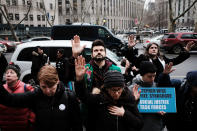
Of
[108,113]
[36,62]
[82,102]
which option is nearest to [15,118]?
[82,102]

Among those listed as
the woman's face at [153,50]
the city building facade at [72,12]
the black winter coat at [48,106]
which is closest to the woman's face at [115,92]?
the black winter coat at [48,106]

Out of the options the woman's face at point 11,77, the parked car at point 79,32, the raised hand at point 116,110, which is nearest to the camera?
the raised hand at point 116,110

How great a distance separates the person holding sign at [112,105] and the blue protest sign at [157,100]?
0.60m

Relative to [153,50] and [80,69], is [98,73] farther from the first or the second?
[153,50]

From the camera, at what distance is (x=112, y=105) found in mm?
1729

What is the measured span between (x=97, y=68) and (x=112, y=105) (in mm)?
907

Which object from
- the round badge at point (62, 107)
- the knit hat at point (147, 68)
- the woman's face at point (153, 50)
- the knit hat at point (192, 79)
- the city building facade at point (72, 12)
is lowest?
the round badge at point (62, 107)

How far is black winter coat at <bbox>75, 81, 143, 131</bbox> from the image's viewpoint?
170 cm

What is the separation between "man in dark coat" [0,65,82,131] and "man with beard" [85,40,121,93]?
0.63 m

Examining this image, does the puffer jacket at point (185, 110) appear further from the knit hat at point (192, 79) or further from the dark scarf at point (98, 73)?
the dark scarf at point (98, 73)

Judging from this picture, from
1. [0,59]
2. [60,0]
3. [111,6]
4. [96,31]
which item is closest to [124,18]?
[111,6]

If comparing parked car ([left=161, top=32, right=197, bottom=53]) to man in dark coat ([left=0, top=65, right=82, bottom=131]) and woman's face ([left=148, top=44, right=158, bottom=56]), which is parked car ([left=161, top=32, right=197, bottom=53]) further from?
man in dark coat ([left=0, top=65, right=82, bottom=131])

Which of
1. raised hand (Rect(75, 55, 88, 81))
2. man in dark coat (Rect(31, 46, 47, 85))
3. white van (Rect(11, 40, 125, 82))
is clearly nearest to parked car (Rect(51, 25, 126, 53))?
white van (Rect(11, 40, 125, 82))

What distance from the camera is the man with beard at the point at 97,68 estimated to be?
247 centimetres
